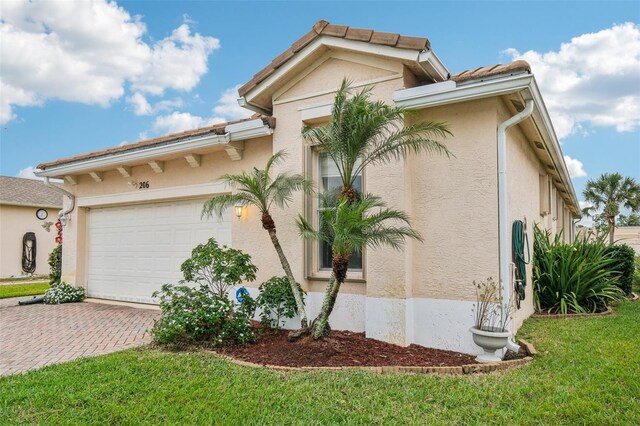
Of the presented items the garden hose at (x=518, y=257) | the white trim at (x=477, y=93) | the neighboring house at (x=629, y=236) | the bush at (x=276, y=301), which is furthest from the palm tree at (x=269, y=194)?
the neighboring house at (x=629, y=236)

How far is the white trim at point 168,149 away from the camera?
7977 millimetres

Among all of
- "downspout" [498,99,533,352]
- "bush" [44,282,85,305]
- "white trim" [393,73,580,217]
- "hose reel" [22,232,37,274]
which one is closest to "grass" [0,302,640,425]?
"downspout" [498,99,533,352]

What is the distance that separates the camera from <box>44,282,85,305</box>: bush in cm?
1177

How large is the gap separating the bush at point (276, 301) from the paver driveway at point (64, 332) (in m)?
2.08

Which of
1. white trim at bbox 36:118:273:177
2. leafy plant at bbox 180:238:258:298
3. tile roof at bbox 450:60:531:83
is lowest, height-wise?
leafy plant at bbox 180:238:258:298

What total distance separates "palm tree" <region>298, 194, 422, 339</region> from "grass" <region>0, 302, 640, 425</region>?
50.2 inches

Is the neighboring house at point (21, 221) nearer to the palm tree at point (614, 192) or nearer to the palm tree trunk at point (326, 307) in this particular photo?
the palm tree trunk at point (326, 307)

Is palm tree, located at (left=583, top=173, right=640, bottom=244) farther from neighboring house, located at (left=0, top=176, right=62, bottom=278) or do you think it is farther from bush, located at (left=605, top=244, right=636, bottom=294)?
neighboring house, located at (left=0, top=176, right=62, bottom=278)

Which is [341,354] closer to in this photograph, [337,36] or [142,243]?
[337,36]

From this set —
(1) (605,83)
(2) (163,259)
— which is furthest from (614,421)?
(1) (605,83)

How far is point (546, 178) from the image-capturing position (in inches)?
442

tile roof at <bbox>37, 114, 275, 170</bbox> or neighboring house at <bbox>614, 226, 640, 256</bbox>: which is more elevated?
tile roof at <bbox>37, 114, 275, 170</bbox>

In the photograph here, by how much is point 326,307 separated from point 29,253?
2427 centimetres

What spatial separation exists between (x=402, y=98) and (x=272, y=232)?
307 cm
